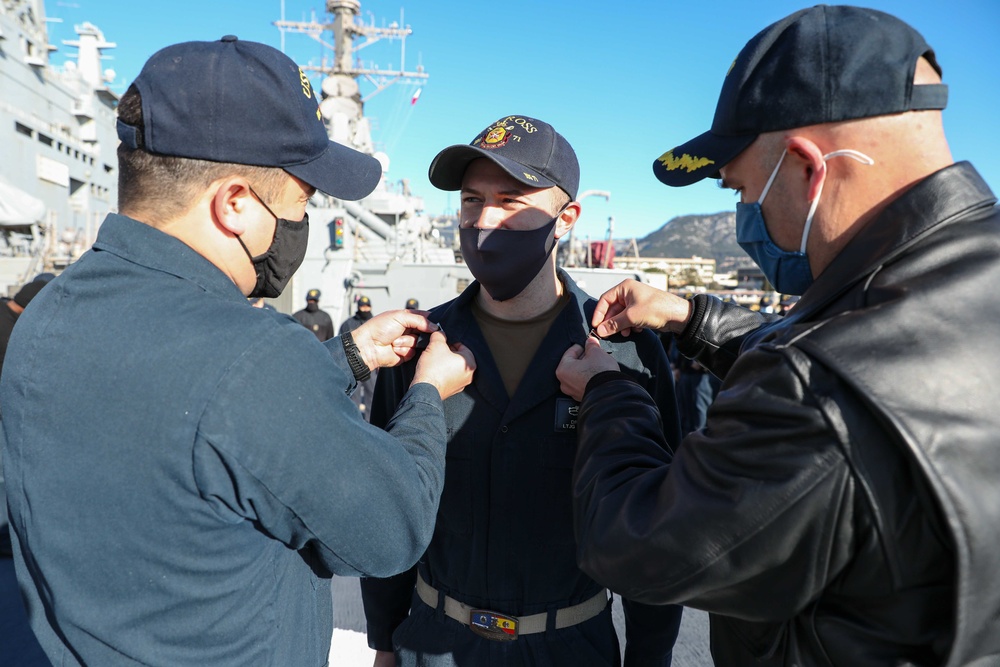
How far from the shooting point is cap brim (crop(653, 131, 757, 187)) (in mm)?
1462

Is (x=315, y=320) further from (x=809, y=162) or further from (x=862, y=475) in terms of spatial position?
(x=862, y=475)

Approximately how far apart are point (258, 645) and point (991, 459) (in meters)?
1.51

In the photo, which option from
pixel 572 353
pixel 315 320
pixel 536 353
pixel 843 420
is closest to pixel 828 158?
pixel 843 420

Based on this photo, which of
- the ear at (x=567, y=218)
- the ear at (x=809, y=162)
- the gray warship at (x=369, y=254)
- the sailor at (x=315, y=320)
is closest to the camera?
the ear at (x=809, y=162)

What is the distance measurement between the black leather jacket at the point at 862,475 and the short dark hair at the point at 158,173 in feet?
3.99

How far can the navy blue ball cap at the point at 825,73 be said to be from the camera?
1.21 m

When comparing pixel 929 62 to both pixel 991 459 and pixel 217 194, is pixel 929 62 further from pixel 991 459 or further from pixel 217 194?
pixel 217 194

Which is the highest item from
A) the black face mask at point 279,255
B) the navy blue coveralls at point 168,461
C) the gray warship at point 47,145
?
the gray warship at point 47,145

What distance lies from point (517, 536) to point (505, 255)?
106 cm

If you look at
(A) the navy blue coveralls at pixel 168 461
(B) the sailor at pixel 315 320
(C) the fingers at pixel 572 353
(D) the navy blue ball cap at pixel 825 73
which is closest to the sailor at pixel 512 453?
(C) the fingers at pixel 572 353

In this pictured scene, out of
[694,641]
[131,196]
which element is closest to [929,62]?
[131,196]

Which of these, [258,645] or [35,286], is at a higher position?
[35,286]

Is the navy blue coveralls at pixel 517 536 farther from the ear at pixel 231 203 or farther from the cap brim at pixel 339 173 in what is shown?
the ear at pixel 231 203

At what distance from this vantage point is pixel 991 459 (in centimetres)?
98
